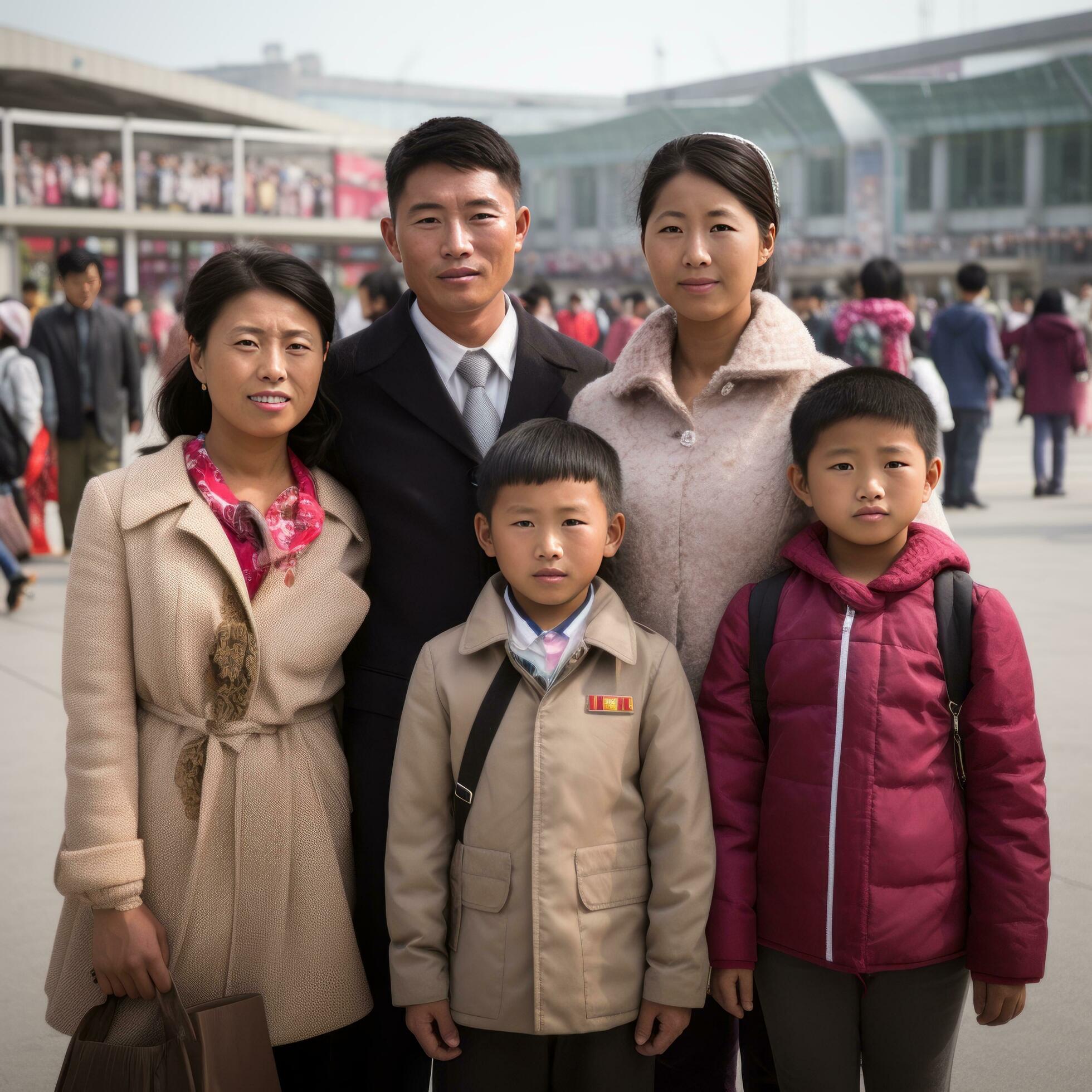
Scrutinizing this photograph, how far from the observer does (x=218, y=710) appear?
6.88ft

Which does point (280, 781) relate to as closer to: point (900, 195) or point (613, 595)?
point (613, 595)

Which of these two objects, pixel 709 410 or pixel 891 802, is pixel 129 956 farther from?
pixel 709 410

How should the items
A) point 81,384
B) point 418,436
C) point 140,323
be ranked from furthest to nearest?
point 140,323
point 81,384
point 418,436

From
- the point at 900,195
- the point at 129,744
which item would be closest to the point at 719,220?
the point at 129,744

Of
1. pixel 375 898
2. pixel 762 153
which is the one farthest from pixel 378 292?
pixel 375 898

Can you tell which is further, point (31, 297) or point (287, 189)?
point (287, 189)

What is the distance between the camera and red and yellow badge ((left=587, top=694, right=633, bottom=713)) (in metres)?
2.01

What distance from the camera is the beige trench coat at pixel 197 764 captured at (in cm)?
205

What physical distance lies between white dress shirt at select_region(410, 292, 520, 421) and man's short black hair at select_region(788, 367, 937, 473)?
0.63 meters

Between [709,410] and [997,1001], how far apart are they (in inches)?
45.1

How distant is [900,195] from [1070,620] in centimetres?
3606

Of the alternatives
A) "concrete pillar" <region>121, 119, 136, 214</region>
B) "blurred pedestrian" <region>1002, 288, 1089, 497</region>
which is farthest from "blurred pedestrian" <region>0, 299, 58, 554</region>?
"concrete pillar" <region>121, 119, 136, 214</region>

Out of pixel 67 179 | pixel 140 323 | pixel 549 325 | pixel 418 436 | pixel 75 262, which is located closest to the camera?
pixel 418 436

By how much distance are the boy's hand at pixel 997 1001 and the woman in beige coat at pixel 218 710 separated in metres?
1.10
